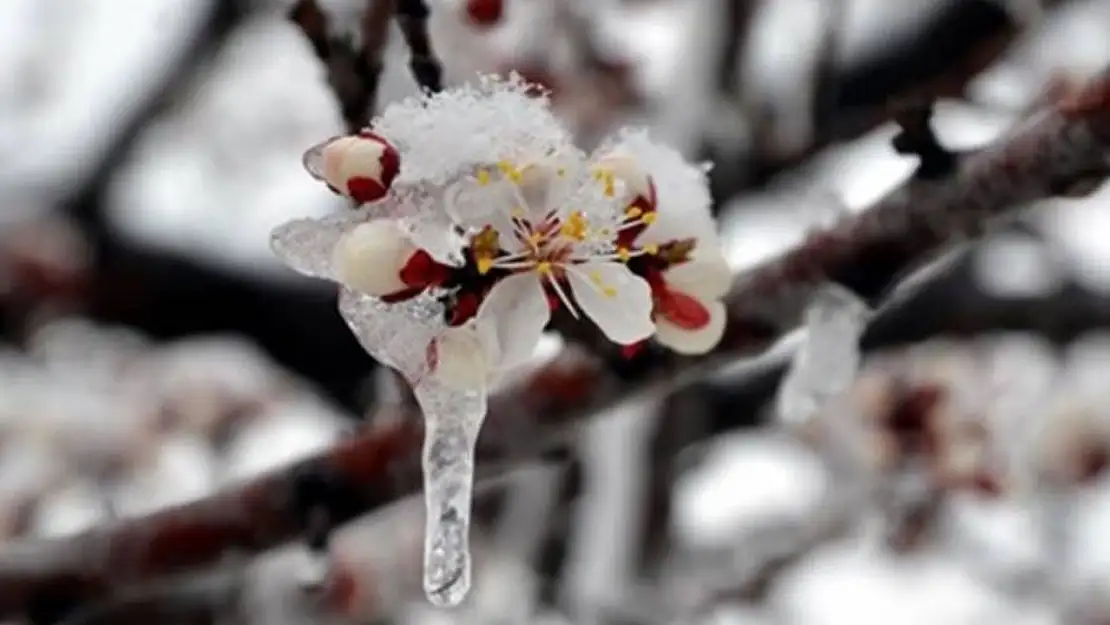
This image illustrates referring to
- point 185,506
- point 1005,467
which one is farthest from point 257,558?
point 1005,467

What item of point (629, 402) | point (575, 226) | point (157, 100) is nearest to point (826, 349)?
point (629, 402)

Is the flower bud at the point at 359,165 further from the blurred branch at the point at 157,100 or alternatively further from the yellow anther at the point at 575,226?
the blurred branch at the point at 157,100

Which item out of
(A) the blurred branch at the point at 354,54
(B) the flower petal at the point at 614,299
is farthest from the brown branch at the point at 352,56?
(B) the flower petal at the point at 614,299

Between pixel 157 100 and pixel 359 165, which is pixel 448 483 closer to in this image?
pixel 359 165

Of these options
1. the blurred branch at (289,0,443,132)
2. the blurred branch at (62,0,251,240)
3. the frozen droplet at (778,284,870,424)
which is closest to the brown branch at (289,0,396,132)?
the blurred branch at (289,0,443,132)

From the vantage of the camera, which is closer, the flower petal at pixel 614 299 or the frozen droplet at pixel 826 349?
the flower petal at pixel 614 299

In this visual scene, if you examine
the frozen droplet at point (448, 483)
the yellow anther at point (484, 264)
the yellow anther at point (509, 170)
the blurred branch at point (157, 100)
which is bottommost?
the frozen droplet at point (448, 483)
